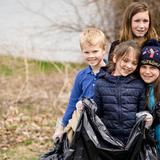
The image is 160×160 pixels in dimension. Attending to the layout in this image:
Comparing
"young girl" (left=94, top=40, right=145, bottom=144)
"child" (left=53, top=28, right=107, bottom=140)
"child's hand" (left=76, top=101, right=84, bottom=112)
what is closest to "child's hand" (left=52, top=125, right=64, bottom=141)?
"child" (left=53, top=28, right=107, bottom=140)

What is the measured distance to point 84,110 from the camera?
15.7 feet

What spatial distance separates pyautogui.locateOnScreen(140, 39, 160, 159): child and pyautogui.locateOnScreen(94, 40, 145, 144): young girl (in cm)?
6

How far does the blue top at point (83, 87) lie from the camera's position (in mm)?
5086

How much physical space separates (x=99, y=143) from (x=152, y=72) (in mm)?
752

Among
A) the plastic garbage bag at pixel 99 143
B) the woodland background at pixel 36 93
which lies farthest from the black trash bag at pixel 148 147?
the woodland background at pixel 36 93

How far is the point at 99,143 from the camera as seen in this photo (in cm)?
468

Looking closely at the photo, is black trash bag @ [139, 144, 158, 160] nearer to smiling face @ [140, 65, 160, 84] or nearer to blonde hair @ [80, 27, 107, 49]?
smiling face @ [140, 65, 160, 84]

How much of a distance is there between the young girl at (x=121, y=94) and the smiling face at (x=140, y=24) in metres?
→ 0.30

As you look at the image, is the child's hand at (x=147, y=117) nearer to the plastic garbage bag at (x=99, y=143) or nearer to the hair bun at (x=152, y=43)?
the plastic garbage bag at (x=99, y=143)

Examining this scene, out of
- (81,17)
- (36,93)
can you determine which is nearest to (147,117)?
(36,93)

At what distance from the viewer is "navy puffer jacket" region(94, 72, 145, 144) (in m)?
4.70

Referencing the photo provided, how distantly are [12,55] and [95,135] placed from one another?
6.22 meters

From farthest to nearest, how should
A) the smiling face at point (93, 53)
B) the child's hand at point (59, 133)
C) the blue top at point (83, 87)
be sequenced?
the child's hand at point (59, 133)
the blue top at point (83, 87)
the smiling face at point (93, 53)

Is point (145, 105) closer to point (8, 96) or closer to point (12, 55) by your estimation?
point (8, 96)
